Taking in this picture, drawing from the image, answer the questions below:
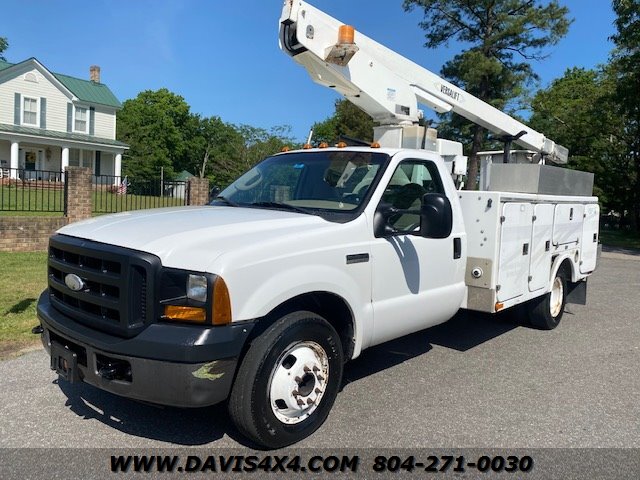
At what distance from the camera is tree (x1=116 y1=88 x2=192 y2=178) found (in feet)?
176

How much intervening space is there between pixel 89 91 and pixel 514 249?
38088 mm

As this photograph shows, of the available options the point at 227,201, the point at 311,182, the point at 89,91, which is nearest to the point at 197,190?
the point at 227,201

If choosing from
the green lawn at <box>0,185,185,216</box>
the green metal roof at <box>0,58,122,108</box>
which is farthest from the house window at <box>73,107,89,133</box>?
the green lawn at <box>0,185,185,216</box>

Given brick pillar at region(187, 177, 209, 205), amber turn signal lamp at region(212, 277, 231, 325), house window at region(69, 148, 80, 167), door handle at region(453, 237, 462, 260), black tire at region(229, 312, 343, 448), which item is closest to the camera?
amber turn signal lamp at region(212, 277, 231, 325)

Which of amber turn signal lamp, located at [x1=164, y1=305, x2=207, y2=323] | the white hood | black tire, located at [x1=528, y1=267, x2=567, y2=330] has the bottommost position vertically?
black tire, located at [x1=528, y1=267, x2=567, y2=330]

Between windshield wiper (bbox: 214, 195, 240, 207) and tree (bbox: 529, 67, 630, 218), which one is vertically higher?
tree (bbox: 529, 67, 630, 218)

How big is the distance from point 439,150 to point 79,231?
3815 mm

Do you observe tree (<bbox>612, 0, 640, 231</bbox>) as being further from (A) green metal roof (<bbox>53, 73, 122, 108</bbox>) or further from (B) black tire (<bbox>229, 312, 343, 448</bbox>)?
(A) green metal roof (<bbox>53, 73, 122, 108</bbox>)

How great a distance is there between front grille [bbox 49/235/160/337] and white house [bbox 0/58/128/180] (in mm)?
Answer: 32698

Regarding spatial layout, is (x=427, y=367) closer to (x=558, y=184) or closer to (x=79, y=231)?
(x=558, y=184)

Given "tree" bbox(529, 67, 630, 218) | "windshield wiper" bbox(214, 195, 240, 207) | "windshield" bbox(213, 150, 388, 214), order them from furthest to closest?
"tree" bbox(529, 67, 630, 218), "windshield wiper" bbox(214, 195, 240, 207), "windshield" bbox(213, 150, 388, 214)

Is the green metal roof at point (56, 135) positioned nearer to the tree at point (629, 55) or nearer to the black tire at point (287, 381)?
the tree at point (629, 55)

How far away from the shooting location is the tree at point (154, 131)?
176 feet

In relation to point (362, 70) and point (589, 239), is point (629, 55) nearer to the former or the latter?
point (589, 239)
